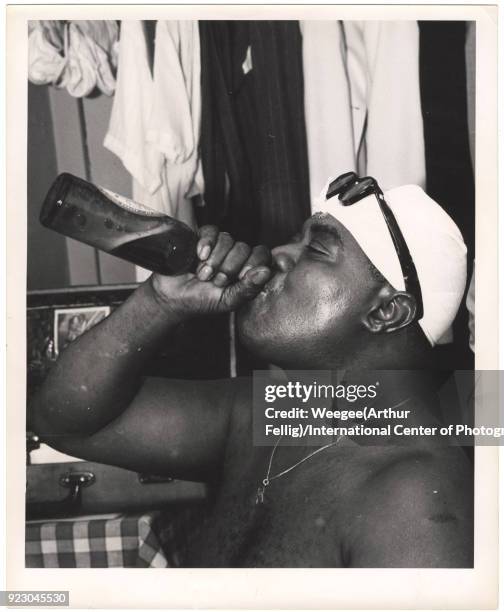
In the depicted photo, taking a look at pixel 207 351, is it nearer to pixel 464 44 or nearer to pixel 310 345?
pixel 310 345

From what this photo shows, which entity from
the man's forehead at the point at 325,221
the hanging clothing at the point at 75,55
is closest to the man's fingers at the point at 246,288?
the man's forehead at the point at 325,221

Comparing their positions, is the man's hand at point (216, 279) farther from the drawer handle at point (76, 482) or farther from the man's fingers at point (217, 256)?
the drawer handle at point (76, 482)

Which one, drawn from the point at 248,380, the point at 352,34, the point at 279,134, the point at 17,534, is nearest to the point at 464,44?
the point at 352,34

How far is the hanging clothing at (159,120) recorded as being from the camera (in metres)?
1.20

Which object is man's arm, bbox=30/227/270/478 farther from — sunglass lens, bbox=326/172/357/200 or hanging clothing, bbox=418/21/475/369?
hanging clothing, bbox=418/21/475/369

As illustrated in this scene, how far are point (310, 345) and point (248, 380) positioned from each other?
0.19 meters

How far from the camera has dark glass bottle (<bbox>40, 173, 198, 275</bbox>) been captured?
80cm

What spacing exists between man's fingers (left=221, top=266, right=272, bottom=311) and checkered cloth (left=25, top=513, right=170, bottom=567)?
37 centimetres

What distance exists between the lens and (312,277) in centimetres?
92

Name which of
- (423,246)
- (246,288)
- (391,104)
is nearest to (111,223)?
(246,288)

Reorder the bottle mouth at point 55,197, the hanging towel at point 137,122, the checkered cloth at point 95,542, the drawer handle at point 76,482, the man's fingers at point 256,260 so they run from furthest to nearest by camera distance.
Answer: the hanging towel at point 137,122 → the drawer handle at point 76,482 → the checkered cloth at point 95,542 → the man's fingers at point 256,260 → the bottle mouth at point 55,197

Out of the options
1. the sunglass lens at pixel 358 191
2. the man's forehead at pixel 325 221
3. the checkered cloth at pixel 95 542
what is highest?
the sunglass lens at pixel 358 191
